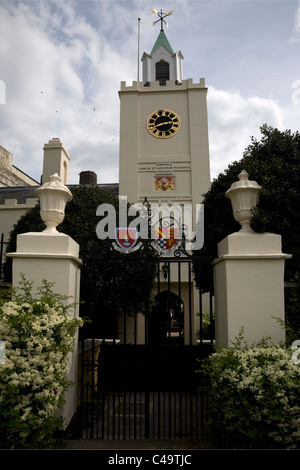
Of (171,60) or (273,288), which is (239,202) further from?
(171,60)

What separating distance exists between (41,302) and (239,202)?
2.88m

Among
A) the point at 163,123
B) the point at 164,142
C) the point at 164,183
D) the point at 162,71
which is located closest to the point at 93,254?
the point at 164,183

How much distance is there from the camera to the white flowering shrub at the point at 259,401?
313cm

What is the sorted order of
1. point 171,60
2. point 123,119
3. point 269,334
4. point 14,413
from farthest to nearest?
point 171,60
point 123,119
point 269,334
point 14,413

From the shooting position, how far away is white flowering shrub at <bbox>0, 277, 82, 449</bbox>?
3.14m

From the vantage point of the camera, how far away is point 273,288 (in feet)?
14.8

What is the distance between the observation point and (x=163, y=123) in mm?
19281

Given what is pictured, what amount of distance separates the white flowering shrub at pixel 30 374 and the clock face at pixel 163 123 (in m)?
16.6

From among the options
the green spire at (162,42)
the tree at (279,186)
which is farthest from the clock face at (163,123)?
the tree at (279,186)

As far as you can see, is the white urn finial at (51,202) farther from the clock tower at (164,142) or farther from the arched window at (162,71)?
the arched window at (162,71)

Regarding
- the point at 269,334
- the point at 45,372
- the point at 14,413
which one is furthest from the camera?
the point at 269,334

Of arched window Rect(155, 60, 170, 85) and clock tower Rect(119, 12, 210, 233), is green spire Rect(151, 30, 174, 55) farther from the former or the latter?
clock tower Rect(119, 12, 210, 233)
